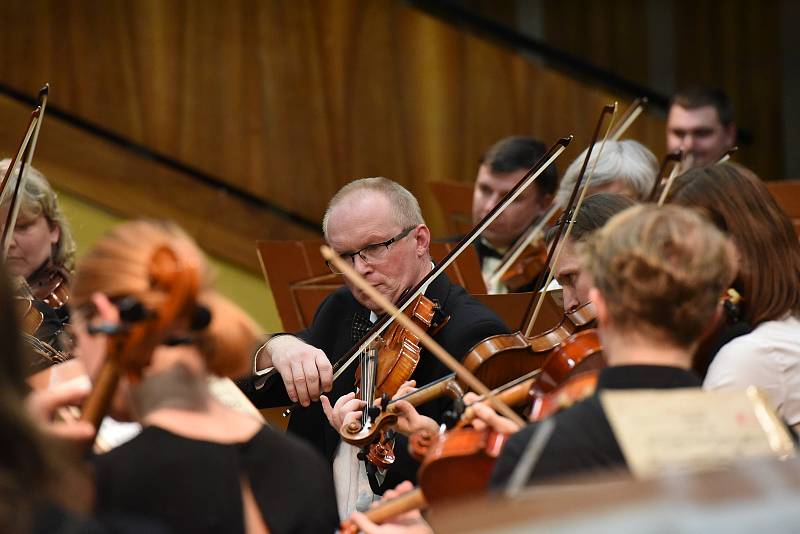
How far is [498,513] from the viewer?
54.9 inches

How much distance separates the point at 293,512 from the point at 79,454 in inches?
12.0

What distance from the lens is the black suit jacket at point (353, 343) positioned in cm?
280

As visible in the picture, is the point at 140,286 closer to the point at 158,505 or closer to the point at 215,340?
the point at 215,340

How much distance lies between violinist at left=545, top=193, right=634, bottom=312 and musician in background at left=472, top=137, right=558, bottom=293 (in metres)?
1.34

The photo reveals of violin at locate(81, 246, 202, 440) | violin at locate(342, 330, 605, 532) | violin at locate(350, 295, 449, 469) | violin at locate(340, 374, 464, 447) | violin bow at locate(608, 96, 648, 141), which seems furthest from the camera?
violin bow at locate(608, 96, 648, 141)

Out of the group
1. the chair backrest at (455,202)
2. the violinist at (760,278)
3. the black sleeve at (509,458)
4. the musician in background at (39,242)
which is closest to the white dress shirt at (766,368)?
the violinist at (760,278)

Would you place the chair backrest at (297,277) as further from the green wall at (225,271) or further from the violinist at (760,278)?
the green wall at (225,271)

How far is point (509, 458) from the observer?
5.85 ft

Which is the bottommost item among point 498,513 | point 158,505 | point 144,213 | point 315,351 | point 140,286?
point 144,213

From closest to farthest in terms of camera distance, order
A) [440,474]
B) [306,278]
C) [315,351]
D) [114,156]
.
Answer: [440,474], [315,351], [306,278], [114,156]

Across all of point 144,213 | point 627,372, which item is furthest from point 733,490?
point 144,213

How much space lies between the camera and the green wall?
17.9 ft

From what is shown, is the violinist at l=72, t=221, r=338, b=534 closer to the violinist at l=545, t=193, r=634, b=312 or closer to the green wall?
the violinist at l=545, t=193, r=634, b=312

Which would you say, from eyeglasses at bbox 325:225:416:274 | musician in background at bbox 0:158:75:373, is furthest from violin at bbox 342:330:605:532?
musician in background at bbox 0:158:75:373
